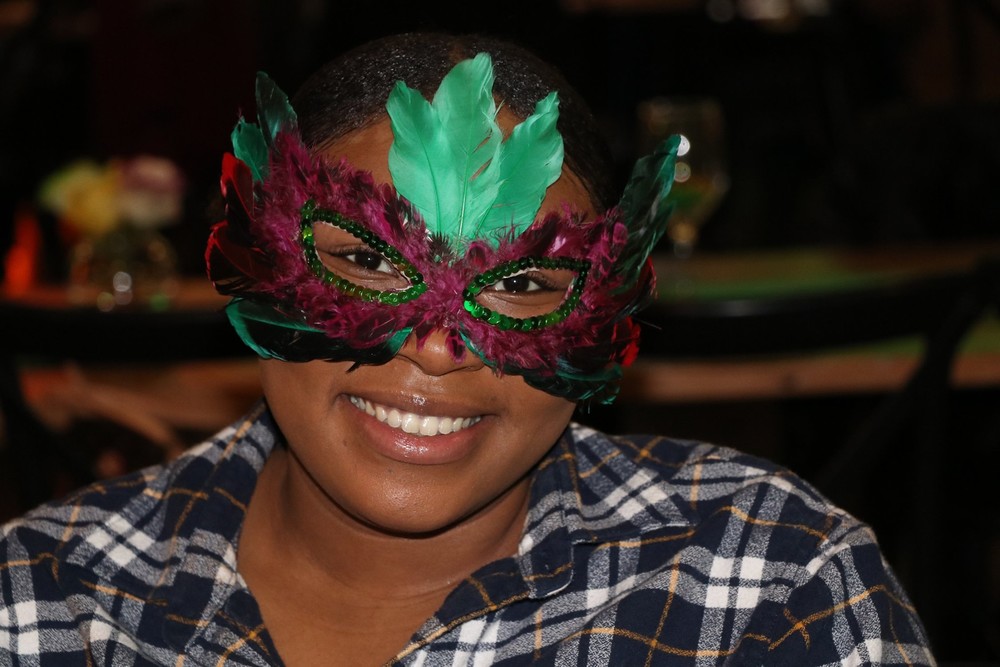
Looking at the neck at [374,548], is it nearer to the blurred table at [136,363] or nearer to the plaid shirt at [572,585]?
the plaid shirt at [572,585]

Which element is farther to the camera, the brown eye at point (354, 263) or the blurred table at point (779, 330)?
the blurred table at point (779, 330)

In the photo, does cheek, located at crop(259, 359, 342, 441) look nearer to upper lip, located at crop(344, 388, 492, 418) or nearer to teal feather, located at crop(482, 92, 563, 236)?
upper lip, located at crop(344, 388, 492, 418)

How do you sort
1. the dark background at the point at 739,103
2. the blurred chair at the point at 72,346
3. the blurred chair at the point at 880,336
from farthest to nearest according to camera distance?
the dark background at the point at 739,103 → the blurred chair at the point at 72,346 → the blurred chair at the point at 880,336

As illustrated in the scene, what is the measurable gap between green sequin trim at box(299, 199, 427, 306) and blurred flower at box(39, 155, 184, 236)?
5.48 feet

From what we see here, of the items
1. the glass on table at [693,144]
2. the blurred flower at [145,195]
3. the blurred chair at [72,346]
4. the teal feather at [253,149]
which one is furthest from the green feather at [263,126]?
the blurred flower at [145,195]

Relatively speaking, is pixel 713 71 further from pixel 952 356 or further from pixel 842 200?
pixel 952 356

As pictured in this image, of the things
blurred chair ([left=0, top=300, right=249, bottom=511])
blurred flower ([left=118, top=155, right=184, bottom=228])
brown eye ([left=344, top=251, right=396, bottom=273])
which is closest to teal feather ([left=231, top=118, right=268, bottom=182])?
brown eye ([left=344, top=251, right=396, bottom=273])

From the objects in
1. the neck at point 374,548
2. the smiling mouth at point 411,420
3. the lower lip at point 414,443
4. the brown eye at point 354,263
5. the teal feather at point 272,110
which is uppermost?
the teal feather at point 272,110

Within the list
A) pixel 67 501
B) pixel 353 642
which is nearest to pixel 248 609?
pixel 353 642

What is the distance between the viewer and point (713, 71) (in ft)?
20.7

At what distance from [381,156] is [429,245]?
0.38ft

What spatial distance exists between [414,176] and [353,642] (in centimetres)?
56

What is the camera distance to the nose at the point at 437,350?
1.46 meters

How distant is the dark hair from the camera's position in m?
1.51
